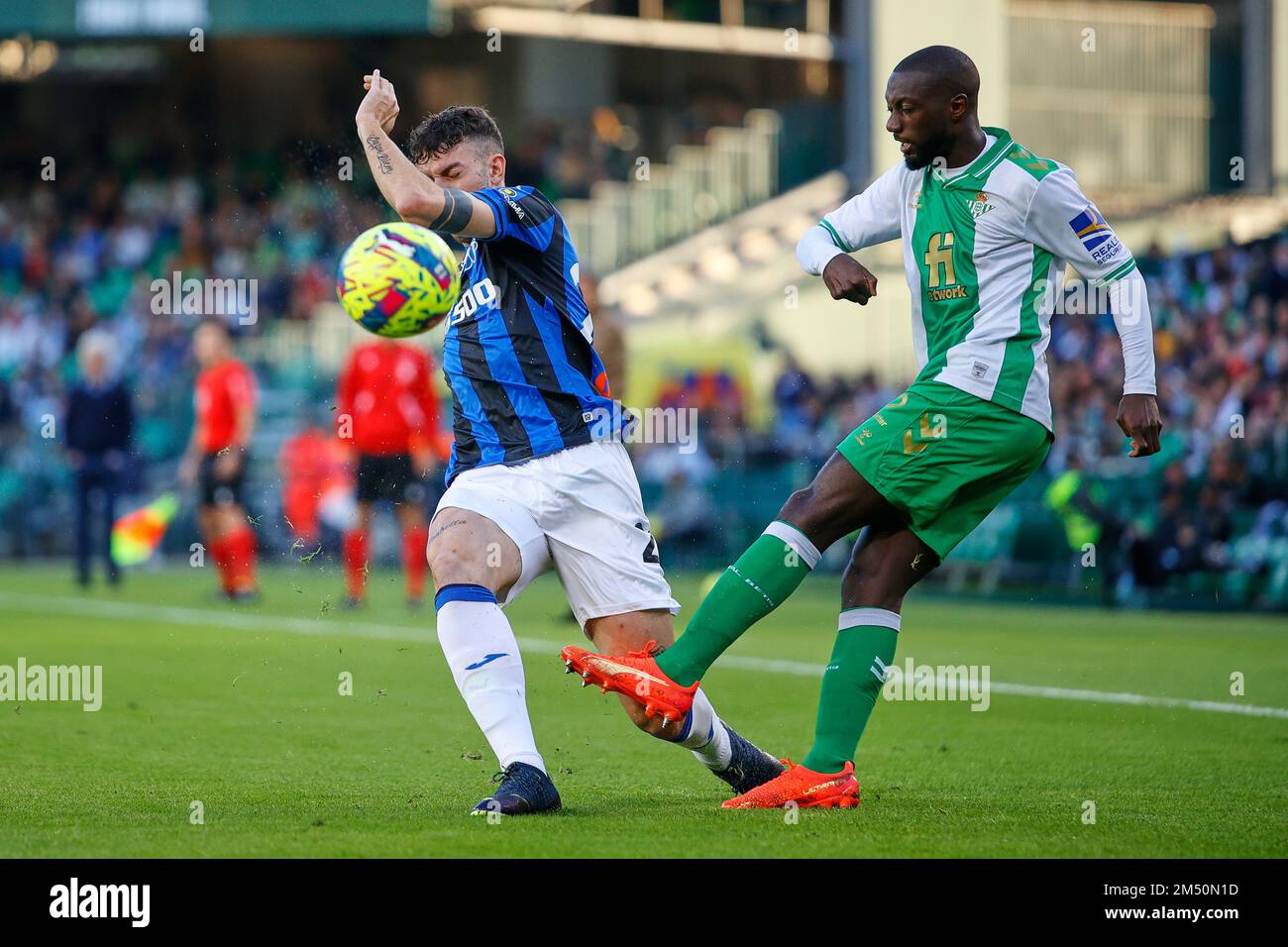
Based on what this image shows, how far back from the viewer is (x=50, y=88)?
34438 mm

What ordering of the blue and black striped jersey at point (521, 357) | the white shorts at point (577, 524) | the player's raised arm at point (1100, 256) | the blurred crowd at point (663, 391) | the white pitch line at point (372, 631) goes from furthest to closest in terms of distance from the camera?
the blurred crowd at point (663, 391) < the white pitch line at point (372, 631) < the blue and black striped jersey at point (521, 357) < the white shorts at point (577, 524) < the player's raised arm at point (1100, 256)

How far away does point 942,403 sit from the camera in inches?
219

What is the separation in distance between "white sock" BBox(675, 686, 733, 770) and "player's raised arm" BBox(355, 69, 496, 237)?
1.55 meters

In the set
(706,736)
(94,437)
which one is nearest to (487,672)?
(706,736)

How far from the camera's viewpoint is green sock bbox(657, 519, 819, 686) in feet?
17.7

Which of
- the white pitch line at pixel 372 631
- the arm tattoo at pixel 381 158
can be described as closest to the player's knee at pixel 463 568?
the arm tattoo at pixel 381 158

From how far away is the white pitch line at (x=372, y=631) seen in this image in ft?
28.6

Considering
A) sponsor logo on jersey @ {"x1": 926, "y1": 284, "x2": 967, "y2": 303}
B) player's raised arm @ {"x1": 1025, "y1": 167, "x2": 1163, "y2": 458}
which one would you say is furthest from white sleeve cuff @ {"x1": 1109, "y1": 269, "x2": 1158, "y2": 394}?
sponsor logo on jersey @ {"x1": 926, "y1": 284, "x2": 967, "y2": 303}

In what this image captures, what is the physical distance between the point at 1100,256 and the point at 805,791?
185 centimetres

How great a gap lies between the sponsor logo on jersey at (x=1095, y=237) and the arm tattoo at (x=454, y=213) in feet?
6.01

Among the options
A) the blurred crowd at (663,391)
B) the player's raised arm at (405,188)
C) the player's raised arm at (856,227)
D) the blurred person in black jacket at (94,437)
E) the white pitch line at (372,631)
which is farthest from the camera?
the blurred person in black jacket at (94,437)

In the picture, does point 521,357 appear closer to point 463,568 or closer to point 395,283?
point 395,283

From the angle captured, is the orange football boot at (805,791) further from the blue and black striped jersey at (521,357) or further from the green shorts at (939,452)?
the blue and black striped jersey at (521,357)
